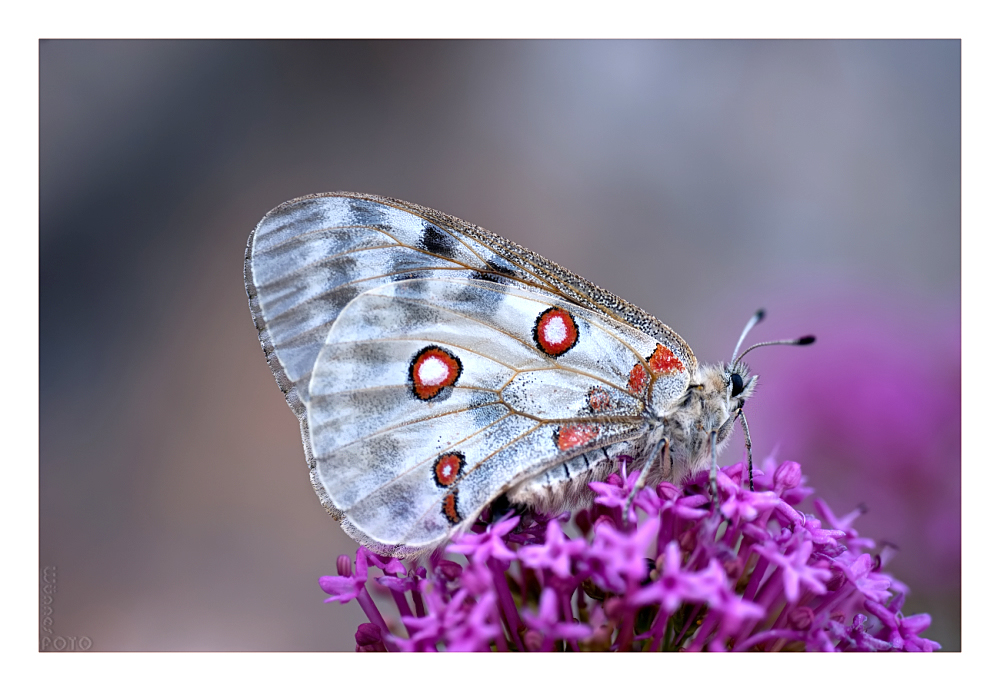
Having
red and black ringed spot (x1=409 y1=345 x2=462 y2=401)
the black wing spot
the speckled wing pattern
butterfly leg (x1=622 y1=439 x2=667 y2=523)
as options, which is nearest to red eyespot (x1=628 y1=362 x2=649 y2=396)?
the speckled wing pattern

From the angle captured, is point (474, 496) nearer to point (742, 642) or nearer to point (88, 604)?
point (742, 642)

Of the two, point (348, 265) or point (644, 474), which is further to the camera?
point (348, 265)

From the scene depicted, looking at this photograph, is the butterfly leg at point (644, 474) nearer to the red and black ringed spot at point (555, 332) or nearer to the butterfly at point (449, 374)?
the butterfly at point (449, 374)

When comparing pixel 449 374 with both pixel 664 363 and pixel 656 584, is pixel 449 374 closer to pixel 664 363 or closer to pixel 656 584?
pixel 664 363

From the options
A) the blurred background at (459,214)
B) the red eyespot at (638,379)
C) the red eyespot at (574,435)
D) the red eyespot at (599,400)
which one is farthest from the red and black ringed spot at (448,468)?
the blurred background at (459,214)

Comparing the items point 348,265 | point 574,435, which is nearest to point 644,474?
point 574,435

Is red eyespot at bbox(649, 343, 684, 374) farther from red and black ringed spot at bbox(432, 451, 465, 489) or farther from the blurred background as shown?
the blurred background
